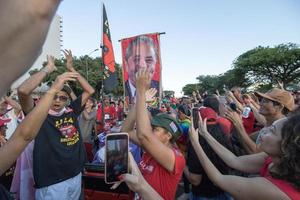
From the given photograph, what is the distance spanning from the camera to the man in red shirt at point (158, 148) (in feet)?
7.56

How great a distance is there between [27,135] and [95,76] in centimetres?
5214

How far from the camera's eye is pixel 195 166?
134 inches

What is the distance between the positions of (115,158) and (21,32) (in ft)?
5.01

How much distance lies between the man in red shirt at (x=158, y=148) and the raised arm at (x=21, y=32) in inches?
70.8

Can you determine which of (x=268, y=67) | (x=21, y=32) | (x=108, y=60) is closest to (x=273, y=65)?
(x=268, y=67)

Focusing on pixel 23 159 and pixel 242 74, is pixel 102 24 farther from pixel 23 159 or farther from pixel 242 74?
pixel 242 74

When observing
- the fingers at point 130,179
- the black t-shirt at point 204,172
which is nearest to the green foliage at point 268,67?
the black t-shirt at point 204,172

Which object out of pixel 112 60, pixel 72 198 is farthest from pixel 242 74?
pixel 72 198

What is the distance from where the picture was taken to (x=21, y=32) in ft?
1.64

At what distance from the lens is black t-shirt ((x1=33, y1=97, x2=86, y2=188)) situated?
9.77 ft

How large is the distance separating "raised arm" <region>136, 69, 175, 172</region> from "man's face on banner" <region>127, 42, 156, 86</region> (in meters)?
3.97

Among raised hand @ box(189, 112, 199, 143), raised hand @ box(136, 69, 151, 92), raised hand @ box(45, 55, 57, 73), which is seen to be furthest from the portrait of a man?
raised hand @ box(136, 69, 151, 92)

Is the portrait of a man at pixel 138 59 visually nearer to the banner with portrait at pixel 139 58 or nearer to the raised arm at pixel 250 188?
the banner with portrait at pixel 139 58

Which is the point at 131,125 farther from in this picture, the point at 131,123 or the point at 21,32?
the point at 21,32
